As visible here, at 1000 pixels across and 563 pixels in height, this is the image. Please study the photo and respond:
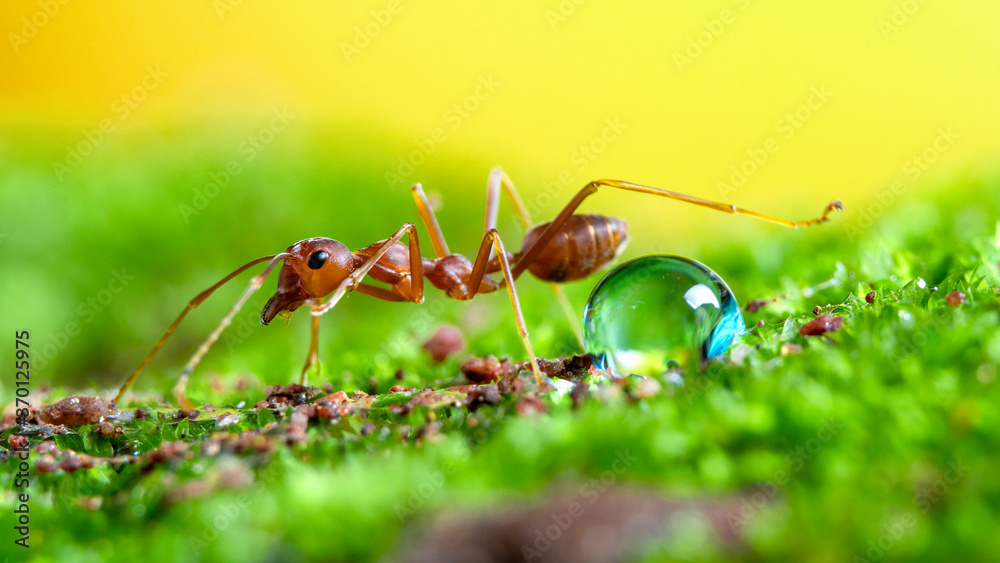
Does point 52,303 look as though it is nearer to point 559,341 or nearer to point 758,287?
point 559,341

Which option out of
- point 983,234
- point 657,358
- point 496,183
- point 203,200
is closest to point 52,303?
point 203,200

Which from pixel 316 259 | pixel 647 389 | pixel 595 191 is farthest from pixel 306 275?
pixel 647 389

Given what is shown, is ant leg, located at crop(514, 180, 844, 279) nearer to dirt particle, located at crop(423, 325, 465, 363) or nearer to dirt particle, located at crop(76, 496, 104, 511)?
dirt particle, located at crop(423, 325, 465, 363)

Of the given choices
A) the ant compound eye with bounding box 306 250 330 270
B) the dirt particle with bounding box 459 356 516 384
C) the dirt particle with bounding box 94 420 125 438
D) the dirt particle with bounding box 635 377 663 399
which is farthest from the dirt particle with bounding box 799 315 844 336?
the dirt particle with bounding box 94 420 125 438

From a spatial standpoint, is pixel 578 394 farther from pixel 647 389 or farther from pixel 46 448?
pixel 46 448

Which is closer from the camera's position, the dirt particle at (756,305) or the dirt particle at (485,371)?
the dirt particle at (485,371)

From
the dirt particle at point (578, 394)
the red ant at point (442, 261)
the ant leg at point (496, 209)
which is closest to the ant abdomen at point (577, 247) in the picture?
the red ant at point (442, 261)

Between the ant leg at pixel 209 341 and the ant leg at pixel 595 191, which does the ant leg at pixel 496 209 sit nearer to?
the ant leg at pixel 595 191
